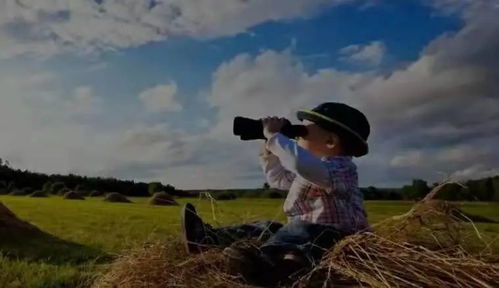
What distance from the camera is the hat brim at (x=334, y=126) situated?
194 inches

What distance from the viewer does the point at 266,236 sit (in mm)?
4934

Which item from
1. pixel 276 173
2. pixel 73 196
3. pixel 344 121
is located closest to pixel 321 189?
pixel 344 121

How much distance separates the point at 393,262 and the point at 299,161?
2.74 feet

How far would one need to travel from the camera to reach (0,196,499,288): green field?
5.83 metres

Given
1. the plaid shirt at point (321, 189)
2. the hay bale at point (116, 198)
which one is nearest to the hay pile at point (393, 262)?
the plaid shirt at point (321, 189)

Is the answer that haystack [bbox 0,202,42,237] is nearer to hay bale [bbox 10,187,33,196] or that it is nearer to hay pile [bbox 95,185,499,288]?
hay pile [bbox 95,185,499,288]

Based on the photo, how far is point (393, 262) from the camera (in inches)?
159

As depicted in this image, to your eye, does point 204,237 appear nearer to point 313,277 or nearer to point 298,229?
point 298,229

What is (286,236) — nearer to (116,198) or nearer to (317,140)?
(317,140)

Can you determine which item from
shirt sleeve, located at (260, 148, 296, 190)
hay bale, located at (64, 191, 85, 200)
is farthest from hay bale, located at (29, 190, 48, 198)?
shirt sleeve, located at (260, 148, 296, 190)

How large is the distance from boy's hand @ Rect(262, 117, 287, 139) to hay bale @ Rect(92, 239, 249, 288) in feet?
2.46

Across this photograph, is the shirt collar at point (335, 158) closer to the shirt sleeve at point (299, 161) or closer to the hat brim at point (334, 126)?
the hat brim at point (334, 126)

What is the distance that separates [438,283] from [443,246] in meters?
0.56

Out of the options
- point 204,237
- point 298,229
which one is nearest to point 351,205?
point 298,229
